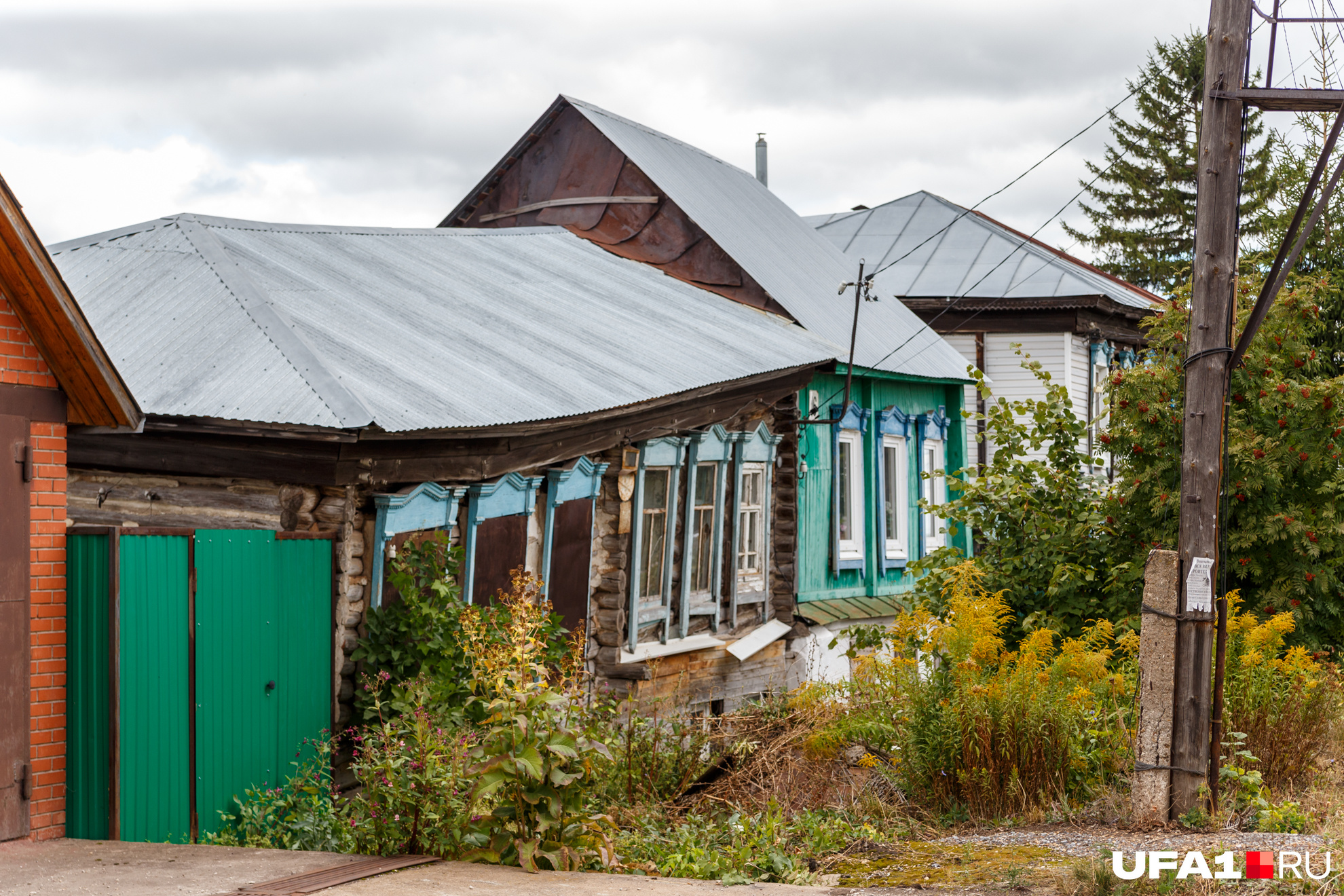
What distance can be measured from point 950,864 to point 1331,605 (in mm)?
5168

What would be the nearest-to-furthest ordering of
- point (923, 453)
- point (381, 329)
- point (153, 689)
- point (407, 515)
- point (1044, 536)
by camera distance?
point (153, 689) < point (407, 515) < point (381, 329) < point (1044, 536) < point (923, 453)

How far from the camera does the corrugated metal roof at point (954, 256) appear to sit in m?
21.8

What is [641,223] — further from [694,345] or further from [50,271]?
[50,271]

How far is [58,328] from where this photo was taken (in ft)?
21.4

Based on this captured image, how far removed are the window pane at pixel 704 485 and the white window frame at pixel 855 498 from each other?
3.05m

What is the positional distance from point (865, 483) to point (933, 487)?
2.20 metres

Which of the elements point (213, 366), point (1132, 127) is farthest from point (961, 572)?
point (1132, 127)

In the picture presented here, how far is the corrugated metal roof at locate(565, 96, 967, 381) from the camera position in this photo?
1588 centimetres

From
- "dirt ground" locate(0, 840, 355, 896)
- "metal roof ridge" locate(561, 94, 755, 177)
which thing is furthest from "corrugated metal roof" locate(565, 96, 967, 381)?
"dirt ground" locate(0, 840, 355, 896)

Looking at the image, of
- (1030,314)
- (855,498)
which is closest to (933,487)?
(855,498)

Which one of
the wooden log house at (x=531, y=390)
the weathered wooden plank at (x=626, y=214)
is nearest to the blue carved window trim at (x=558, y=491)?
the wooden log house at (x=531, y=390)

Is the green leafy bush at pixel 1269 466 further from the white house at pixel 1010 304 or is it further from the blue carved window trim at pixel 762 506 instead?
the white house at pixel 1010 304

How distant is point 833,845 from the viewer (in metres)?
6.99

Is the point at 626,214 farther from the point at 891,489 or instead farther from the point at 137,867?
the point at 137,867
